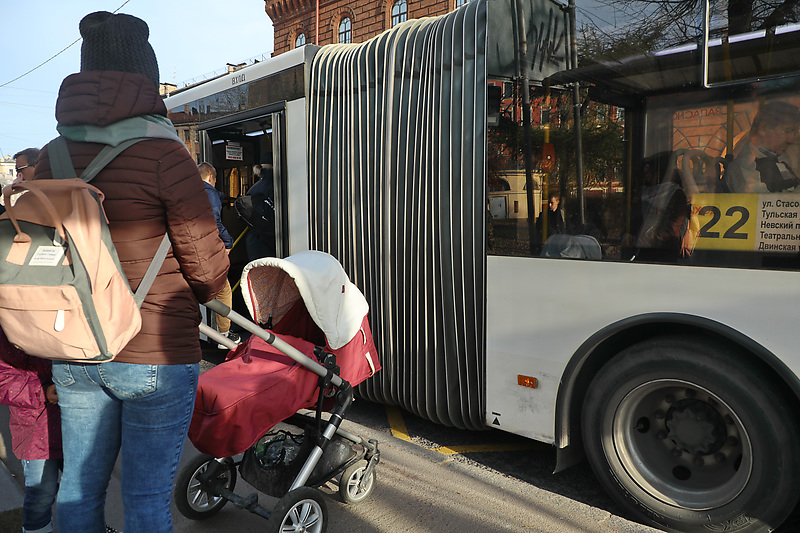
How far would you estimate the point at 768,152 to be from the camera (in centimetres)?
264

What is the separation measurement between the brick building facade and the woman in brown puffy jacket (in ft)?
75.2

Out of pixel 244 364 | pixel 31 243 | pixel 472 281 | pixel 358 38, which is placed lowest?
pixel 244 364

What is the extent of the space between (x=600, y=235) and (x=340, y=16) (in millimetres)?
29078

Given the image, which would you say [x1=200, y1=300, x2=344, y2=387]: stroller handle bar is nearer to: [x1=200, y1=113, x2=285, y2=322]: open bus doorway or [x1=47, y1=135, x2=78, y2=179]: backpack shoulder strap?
[x1=47, y1=135, x2=78, y2=179]: backpack shoulder strap

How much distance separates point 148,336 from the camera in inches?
70.4

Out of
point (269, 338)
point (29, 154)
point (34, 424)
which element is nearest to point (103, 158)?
point (269, 338)

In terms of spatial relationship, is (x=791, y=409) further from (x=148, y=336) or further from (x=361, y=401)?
(x=361, y=401)

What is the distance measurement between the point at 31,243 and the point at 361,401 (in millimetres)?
3676

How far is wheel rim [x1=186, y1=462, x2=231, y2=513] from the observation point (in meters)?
2.83

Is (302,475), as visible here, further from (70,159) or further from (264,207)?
(264,207)

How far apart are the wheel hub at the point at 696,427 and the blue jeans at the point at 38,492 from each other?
2838 mm

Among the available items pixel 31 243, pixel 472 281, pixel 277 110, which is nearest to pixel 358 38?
pixel 277 110

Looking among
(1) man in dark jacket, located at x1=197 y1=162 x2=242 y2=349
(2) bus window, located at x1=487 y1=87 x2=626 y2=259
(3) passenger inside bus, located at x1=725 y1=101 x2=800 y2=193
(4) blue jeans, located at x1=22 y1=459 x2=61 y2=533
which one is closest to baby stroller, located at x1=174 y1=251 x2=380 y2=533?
(4) blue jeans, located at x1=22 y1=459 x2=61 y2=533

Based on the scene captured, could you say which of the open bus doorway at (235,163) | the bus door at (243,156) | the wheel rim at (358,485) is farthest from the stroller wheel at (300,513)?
the open bus doorway at (235,163)
